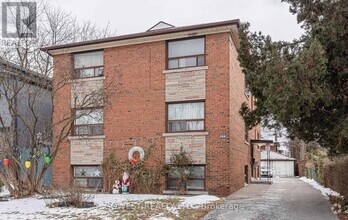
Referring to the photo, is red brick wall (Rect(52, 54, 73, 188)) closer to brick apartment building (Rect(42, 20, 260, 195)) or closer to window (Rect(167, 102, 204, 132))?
brick apartment building (Rect(42, 20, 260, 195))

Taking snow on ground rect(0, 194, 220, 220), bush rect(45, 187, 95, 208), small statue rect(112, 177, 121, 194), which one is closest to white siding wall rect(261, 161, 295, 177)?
small statue rect(112, 177, 121, 194)

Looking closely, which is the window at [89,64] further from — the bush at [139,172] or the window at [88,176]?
the window at [88,176]

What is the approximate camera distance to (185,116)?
53.1 feet

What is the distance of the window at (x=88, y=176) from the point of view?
17.5 metres

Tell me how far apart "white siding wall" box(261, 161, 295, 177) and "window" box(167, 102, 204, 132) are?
34.1 metres

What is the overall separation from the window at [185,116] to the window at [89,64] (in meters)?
4.04

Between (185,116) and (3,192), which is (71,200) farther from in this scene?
(3,192)

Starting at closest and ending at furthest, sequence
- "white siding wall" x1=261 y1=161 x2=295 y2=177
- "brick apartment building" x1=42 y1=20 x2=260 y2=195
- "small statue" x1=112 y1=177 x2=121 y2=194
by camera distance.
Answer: "brick apartment building" x1=42 y1=20 x2=260 y2=195
"small statue" x1=112 y1=177 x2=121 y2=194
"white siding wall" x1=261 y1=161 x2=295 y2=177

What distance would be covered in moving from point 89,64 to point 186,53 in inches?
192

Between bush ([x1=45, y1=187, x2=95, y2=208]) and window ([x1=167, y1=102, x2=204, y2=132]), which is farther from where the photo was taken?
window ([x1=167, y1=102, x2=204, y2=132])

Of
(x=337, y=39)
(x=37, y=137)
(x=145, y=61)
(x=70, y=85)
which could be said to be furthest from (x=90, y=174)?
(x=337, y=39)

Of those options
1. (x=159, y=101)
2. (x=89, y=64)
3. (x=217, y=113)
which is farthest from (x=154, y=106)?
(x=89, y=64)

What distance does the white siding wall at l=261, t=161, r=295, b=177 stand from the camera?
157 feet

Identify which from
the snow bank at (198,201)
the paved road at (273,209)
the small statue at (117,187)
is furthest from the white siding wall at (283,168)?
the snow bank at (198,201)
